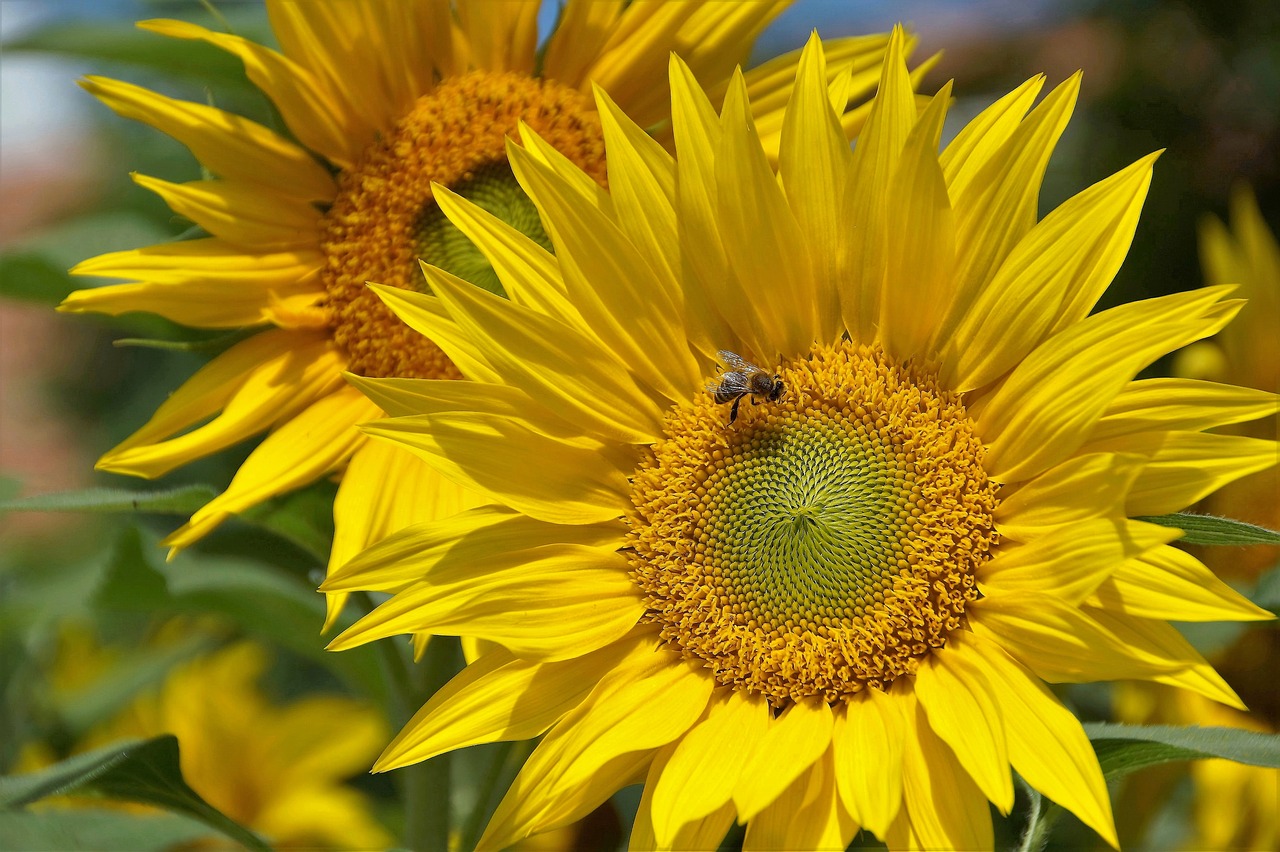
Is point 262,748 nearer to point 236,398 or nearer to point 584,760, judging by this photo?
point 236,398

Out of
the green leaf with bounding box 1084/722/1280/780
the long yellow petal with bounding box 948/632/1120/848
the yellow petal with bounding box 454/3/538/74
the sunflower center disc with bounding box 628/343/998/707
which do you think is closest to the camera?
the long yellow petal with bounding box 948/632/1120/848

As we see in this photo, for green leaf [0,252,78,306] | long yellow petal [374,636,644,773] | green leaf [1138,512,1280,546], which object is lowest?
long yellow petal [374,636,644,773]

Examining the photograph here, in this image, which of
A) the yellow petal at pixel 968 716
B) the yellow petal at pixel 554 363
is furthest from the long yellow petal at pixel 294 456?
the yellow petal at pixel 968 716

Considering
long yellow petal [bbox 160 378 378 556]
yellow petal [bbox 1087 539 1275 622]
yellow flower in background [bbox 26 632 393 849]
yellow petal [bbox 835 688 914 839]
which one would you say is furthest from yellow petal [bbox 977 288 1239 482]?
yellow flower in background [bbox 26 632 393 849]

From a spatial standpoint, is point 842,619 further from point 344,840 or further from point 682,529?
point 344,840

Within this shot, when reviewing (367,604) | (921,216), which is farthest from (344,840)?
(921,216)

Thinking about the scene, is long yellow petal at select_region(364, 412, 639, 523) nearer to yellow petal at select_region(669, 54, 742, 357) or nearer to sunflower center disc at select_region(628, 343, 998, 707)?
sunflower center disc at select_region(628, 343, 998, 707)

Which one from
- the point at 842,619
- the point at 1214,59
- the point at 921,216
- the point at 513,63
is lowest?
the point at 842,619

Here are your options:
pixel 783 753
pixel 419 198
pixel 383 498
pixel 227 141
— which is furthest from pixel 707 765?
pixel 227 141
